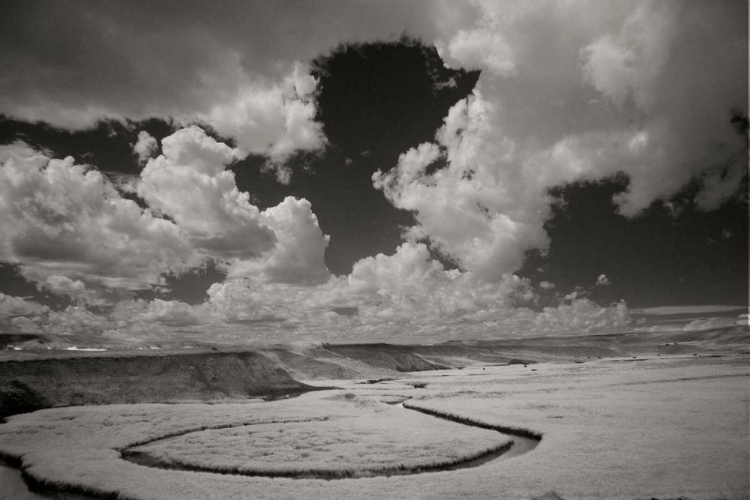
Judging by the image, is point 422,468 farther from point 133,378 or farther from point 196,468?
point 133,378

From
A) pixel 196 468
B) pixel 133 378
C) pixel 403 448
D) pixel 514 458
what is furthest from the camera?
pixel 133 378

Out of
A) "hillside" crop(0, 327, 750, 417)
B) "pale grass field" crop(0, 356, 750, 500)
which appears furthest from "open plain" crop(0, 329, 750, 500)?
"hillside" crop(0, 327, 750, 417)

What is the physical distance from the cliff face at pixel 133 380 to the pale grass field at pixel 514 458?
8606mm

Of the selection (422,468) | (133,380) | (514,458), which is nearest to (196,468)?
(422,468)

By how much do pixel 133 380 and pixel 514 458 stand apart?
65.4 meters

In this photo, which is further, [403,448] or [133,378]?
[133,378]

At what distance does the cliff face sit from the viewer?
199ft

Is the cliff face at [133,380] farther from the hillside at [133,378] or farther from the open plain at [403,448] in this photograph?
the open plain at [403,448]

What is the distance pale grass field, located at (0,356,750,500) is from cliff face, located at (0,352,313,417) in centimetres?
861

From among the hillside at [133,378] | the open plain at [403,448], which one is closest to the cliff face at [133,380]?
the hillside at [133,378]

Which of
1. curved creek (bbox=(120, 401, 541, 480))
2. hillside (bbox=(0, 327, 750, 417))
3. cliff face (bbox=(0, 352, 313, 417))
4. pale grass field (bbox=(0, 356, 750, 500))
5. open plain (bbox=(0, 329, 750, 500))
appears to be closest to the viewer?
pale grass field (bbox=(0, 356, 750, 500))

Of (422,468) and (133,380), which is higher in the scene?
(422,468)

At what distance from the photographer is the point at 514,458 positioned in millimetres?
28719

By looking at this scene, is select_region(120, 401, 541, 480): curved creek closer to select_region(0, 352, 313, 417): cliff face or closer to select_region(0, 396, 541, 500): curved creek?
select_region(0, 396, 541, 500): curved creek
